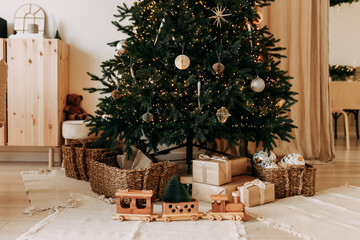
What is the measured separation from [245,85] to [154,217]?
111 centimetres

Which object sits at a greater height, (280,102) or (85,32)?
(85,32)

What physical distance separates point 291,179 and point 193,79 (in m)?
0.80

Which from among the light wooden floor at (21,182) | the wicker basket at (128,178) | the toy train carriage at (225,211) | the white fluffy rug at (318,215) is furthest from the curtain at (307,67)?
the toy train carriage at (225,211)

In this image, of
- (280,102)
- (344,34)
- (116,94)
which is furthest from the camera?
(344,34)

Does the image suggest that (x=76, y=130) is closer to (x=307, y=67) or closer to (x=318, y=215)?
(x=318, y=215)

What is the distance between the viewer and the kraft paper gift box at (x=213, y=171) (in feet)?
6.20

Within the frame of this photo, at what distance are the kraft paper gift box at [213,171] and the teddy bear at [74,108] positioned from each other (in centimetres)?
145

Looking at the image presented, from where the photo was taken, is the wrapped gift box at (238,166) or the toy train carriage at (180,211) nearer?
the toy train carriage at (180,211)

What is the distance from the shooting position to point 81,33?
10.5ft

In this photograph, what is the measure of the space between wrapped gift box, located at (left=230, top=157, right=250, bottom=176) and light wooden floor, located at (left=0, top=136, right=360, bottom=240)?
1.65 ft

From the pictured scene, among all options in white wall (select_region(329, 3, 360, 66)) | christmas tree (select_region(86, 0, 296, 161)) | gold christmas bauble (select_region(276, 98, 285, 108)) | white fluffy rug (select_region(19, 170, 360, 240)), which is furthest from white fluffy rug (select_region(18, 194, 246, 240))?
white wall (select_region(329, 3, 360, 66))

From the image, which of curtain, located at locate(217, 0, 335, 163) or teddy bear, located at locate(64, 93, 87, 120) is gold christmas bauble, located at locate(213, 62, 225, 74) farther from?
teddy bear, located at locate(64, 93, 87, 120)

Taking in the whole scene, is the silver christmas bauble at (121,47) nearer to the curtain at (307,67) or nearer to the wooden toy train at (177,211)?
the wooden toy train at (177,211)

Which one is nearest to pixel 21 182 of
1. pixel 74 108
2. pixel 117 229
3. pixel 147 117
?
pixel 74 108
